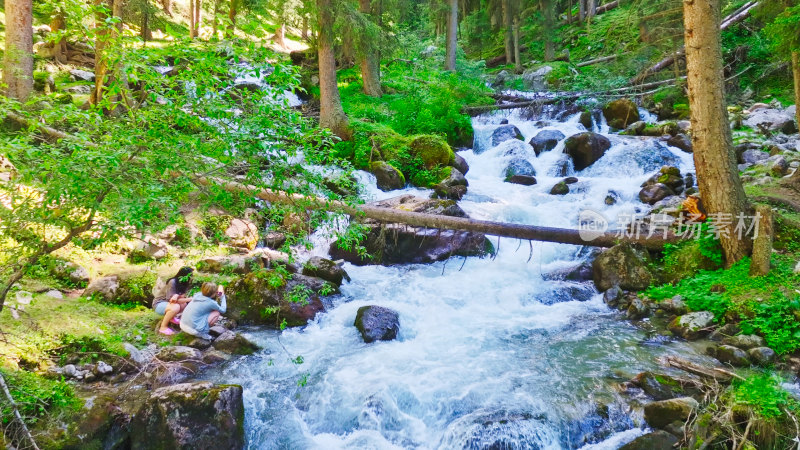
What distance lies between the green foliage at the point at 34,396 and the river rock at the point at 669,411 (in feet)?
20.1

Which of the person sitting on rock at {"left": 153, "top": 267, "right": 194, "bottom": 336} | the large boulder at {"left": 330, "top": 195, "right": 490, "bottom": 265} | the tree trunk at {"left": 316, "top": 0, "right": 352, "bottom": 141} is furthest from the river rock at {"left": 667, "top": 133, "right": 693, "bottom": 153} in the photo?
the person sitting on rock at {"left": 153, "top": 267, "right": 194, "bottom": 336}

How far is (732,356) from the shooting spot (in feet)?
19.1

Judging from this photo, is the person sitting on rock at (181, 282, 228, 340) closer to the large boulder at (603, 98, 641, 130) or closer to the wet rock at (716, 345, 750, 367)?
the wet rock at (716, 345, 750, 367)

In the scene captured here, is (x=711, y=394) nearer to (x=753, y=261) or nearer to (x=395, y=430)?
(x=753, y=261)

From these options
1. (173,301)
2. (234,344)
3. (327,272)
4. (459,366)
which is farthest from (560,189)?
(173,301)

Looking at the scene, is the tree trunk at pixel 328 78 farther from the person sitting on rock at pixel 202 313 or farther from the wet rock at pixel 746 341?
the wet rock at pixel 746 341

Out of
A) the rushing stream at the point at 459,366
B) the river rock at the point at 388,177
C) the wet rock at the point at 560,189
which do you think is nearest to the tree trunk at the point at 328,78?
the river rock at the point at 388,177

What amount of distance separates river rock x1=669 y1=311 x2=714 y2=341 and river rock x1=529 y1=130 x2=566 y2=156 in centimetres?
967

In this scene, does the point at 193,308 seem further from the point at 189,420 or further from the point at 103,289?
the point at 189,420

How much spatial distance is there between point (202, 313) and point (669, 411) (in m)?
6.47

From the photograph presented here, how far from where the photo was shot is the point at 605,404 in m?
5.32

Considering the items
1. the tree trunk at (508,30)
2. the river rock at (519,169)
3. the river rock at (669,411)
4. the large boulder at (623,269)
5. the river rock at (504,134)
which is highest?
the tree trunk at (508,30)

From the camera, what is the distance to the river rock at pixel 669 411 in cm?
477

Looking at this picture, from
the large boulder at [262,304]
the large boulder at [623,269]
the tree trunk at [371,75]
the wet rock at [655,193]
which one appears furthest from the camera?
the tree trunk at [371,75]
